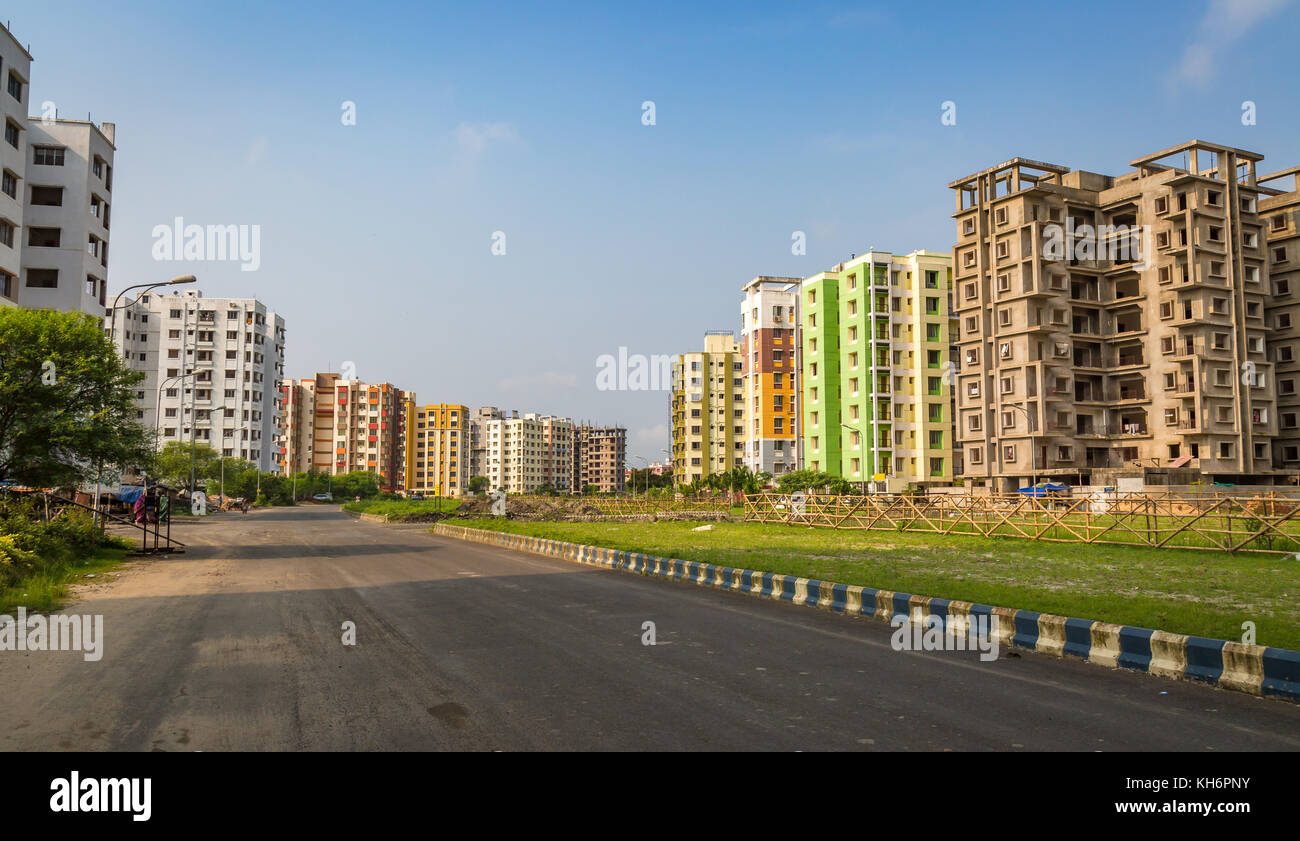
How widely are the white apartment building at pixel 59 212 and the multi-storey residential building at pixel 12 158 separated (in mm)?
101

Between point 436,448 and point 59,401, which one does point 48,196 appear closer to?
point 59,401

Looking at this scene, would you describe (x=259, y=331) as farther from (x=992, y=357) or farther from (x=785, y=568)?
(x=785, y=568)

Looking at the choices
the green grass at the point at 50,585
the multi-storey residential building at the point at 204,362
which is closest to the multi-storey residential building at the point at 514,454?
the multi-storey residential building at the point at 204,362

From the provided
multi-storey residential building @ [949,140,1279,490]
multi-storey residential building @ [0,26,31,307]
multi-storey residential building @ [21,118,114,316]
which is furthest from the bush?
multi-storey residential building @ [949,140,1279,490]

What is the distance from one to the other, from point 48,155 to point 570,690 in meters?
58.1

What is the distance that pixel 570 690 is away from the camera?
6324 mm

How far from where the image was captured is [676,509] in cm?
5056

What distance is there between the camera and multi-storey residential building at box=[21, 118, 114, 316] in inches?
1796

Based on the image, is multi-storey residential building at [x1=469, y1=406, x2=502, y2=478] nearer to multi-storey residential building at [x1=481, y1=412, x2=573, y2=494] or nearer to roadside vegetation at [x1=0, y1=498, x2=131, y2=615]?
multi-storey residential building at [x1=481, y1=412, x2=573, y2=494]

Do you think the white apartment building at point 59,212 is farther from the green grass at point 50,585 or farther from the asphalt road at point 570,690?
the asphalt road at point 570,690

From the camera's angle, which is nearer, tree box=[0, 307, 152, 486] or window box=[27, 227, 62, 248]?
tree box=[0, 307, 152, 486]

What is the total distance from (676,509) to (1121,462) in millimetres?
35652

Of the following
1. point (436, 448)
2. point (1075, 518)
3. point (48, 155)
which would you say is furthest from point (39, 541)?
point (436, 448)

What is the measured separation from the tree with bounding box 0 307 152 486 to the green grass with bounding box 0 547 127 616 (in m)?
2.83
